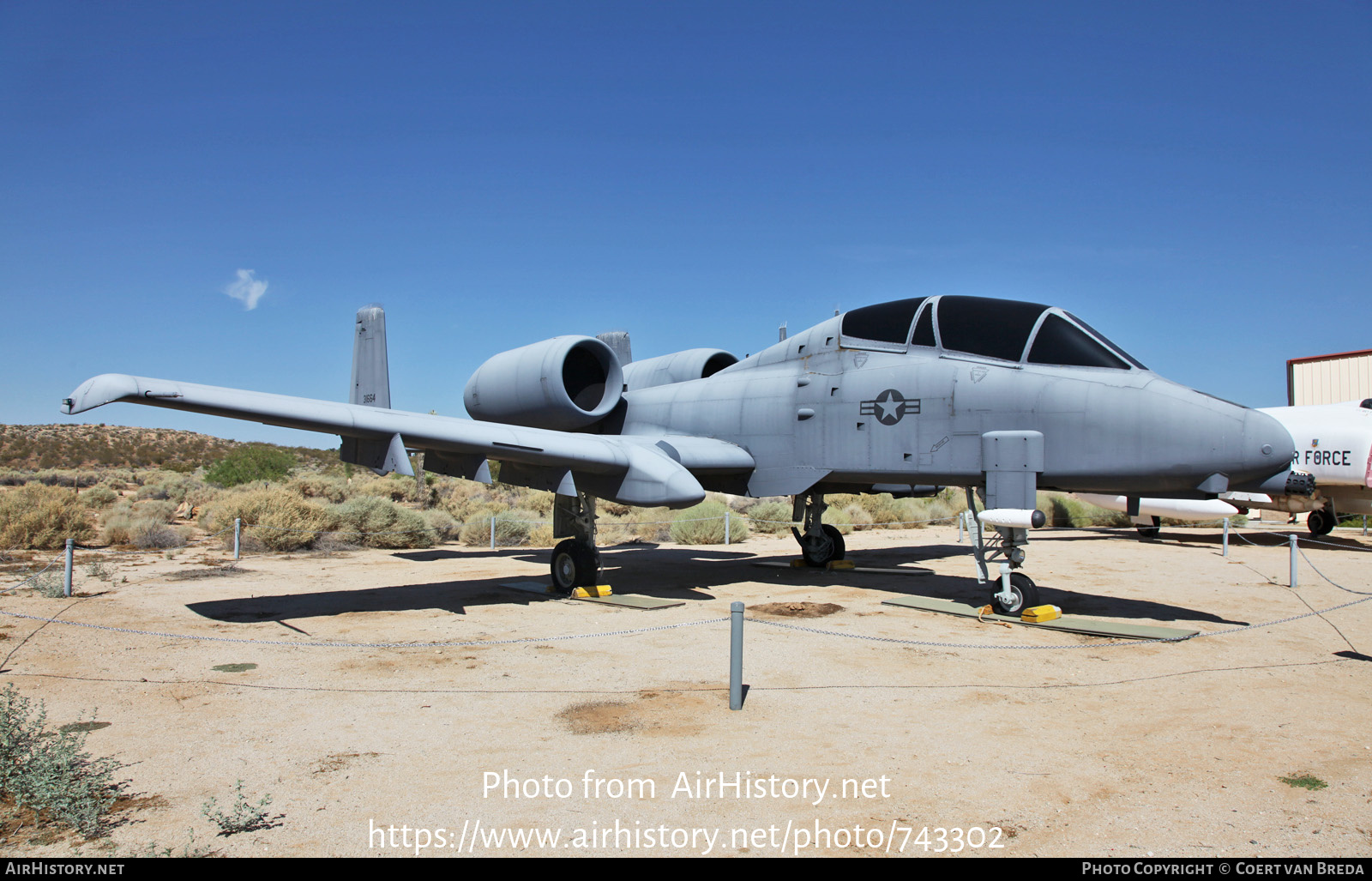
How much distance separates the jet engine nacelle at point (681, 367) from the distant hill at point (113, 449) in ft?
130

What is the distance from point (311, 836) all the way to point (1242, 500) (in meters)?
22.8

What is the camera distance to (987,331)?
28.4 feet

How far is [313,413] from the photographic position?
26.7ft

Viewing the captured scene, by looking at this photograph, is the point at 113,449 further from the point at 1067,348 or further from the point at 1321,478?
the point at 1321,478

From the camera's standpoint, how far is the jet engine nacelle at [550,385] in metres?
11.4

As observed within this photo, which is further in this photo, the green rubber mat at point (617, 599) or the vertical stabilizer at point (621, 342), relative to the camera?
the vertical stabilizer at point (621, 342)

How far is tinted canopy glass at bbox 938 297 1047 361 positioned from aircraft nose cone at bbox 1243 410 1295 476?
2165mm

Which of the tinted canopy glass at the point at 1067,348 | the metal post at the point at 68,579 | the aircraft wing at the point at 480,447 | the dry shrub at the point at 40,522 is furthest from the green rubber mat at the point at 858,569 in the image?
the dry shrub at the point at 40,522

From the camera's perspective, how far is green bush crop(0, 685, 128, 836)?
3.49m

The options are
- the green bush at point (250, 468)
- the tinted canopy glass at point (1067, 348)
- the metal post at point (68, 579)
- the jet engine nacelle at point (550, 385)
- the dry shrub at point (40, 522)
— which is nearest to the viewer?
the tinted canopy glass at point (1067, 348)

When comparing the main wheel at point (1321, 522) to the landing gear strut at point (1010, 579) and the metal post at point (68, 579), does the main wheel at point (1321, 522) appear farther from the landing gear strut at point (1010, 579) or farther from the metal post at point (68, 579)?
the metal post at point (68, 579)

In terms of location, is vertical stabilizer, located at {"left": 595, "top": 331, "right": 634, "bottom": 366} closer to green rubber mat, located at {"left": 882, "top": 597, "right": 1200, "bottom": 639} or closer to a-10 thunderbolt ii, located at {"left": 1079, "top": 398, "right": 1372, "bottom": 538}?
green rubber mat, located at {"left": 882, "top": 597, "right": 1200, "bottom": 639}

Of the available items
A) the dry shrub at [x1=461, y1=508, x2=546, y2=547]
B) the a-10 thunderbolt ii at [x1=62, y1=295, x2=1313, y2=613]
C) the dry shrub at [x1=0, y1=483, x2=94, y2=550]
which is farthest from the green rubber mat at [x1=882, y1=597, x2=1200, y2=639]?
the dry shrub at [x1=0, y1=483, x2=94, y2=550]

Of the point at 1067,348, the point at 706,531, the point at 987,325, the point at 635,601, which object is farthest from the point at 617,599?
the point at 706,531
